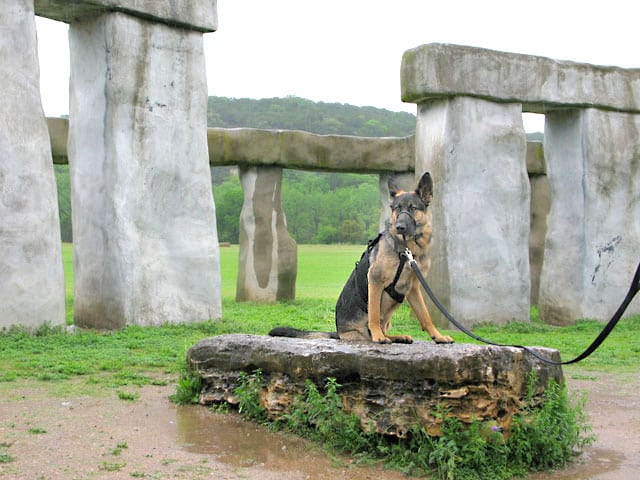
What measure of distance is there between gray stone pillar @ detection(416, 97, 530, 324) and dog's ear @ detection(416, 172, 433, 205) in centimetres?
688

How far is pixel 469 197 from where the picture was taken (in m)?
13.7

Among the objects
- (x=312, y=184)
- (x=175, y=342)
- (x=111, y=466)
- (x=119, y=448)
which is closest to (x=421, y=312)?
(x=119, y=448)

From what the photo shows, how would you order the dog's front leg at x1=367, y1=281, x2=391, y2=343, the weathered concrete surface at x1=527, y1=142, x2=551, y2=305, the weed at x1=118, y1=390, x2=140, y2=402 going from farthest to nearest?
the weathered concrete surface at x1=527, y1=142, x2=551, y2=305
the weed at x1=118, y1=390, x2=140, y2=402
the dog's front leg at x1=367, y1=281, x2=391, y2=343

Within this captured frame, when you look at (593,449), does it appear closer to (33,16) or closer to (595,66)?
(33,16)

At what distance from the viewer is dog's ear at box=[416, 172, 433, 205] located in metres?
6.55

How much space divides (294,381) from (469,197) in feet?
25.6

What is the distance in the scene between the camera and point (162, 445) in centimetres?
617

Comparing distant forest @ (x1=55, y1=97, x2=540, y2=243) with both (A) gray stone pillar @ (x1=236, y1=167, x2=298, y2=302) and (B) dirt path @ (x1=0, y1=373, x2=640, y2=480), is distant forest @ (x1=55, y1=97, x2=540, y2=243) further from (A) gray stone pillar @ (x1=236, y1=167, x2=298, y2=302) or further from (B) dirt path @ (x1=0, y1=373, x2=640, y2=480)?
(B) dirt path @ (x1=0, y1=373, x2=640, y2=480)

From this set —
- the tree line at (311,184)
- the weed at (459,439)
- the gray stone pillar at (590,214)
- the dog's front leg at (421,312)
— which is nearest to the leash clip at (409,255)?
the dog's front leg at (421,312)

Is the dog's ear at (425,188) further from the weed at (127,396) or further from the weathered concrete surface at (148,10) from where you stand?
the weathered concrete surface at (148,10)

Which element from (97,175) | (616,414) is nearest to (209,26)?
(97,175)

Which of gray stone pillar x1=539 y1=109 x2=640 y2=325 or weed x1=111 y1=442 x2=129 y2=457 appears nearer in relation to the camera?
weed x1=111 y1=442 x2=129 y2=457

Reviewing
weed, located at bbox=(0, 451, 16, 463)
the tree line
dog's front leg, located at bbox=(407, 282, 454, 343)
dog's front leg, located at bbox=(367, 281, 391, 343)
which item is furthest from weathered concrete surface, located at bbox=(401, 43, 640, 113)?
the tree line

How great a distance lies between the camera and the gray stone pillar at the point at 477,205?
13508mm
